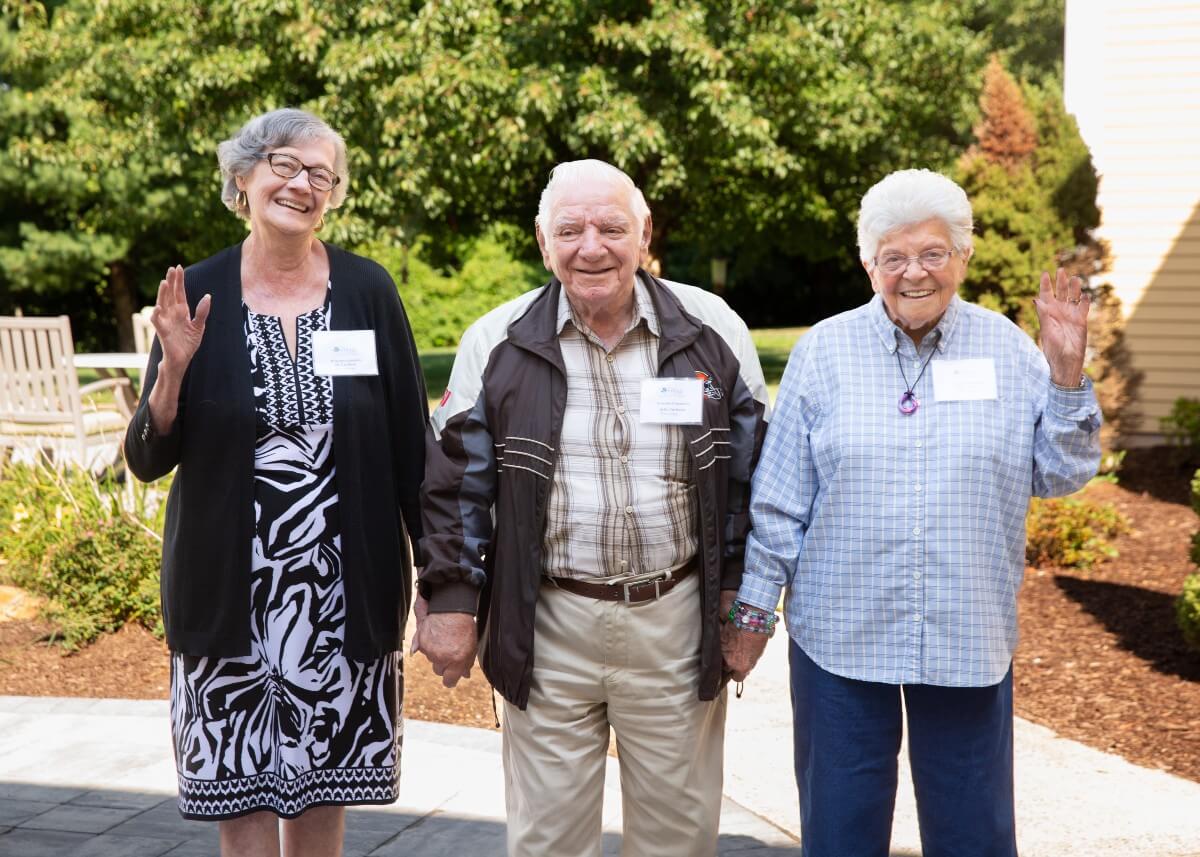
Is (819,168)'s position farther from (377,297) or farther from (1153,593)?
(377,297)

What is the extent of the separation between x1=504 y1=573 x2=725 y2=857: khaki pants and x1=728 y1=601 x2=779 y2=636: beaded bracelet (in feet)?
0.40

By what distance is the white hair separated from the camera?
267 cm

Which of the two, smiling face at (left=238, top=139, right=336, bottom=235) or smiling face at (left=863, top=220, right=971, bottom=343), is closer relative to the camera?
smiling face at (left=863, top=220, right=971, bottom=343)

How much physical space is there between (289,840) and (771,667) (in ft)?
8.74

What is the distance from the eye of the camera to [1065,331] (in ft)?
8.05

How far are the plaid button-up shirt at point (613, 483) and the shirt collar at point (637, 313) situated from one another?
0.01m

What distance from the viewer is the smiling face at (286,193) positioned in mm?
2816

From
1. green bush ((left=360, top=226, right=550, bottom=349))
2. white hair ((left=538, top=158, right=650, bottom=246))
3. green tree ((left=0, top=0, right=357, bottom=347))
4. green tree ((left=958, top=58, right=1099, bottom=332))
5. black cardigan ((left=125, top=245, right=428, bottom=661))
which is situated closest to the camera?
white hair ((left=538, top=158, right=650, bottom=246))

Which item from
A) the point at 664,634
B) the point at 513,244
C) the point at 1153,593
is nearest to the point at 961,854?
the point at 664,634

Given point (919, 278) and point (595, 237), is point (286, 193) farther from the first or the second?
point (919, 278)

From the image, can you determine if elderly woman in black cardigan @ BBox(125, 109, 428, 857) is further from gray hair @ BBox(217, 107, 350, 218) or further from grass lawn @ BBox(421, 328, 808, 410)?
grass lawn @ BBox(421, 328, 808, 410)

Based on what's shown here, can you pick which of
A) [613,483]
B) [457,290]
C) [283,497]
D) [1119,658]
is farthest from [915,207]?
[457,290]

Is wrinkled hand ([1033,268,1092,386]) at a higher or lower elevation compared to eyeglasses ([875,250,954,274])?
lower

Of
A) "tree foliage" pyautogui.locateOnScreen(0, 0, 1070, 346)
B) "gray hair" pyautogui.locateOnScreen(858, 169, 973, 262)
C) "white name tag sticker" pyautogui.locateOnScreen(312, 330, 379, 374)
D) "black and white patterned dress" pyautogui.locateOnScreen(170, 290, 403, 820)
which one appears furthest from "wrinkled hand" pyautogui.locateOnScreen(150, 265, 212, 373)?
"tree foliage" pyautogui.locateOnScreen(0, 0, 1070, 346)
